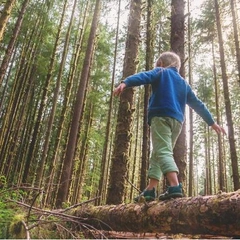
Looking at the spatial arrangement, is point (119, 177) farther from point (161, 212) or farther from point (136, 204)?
point (161, 212)

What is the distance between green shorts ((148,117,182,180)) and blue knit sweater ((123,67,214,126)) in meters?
0.08

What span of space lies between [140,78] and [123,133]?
2962mm

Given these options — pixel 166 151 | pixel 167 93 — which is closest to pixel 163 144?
pixel 166 151

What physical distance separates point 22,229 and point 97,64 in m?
14.2

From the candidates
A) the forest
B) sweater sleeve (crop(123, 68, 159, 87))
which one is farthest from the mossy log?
sweater sleeve (crop(123, 68, 159, 87))

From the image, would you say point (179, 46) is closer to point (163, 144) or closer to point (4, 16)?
point (4, 16)

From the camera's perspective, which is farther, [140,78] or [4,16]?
[4,16]

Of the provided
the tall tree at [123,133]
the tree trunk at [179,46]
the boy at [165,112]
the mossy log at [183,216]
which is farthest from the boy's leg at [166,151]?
the tall tree at [123,133]

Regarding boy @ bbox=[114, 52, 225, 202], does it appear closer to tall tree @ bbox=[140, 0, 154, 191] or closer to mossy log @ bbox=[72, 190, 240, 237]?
mossy log @ bbox=[72, 190, 240, 237]

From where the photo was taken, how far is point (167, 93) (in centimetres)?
322

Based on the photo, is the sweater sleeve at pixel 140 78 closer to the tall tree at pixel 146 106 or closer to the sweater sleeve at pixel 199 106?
the sweater sleeve at pixel 199 106

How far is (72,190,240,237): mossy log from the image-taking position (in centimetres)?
223

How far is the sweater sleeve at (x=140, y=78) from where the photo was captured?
9.91ft

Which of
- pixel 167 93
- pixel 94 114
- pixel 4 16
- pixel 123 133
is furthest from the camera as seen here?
pixel 94 114
